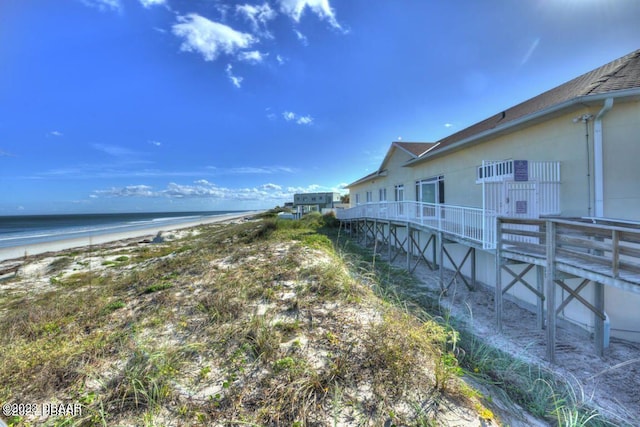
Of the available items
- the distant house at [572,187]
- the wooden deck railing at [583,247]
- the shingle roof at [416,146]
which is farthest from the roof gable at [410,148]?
the wooden deck railing at [583,247]

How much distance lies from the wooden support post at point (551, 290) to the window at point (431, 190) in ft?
20.7

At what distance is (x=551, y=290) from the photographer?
189 inches

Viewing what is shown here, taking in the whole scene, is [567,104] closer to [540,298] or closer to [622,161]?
[622,161]

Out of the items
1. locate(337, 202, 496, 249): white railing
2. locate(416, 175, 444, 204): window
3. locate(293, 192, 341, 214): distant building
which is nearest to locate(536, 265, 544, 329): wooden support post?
locate(337, 202, 496, 249): white railing

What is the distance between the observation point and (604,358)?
4.92 metres

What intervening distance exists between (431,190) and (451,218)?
3.99m

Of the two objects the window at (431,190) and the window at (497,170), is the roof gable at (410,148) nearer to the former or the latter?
the window at (431,190)

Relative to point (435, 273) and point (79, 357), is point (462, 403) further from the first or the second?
point (435, 273)

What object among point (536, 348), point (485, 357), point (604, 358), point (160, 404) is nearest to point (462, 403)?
point (485, 357)

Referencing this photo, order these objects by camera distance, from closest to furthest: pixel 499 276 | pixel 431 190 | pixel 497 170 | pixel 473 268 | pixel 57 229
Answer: pixel 499 276 < pixel 497 170 < pixel 473 268 < pixel 431 190 < pixel 57 229

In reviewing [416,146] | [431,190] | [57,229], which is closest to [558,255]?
[431,190]

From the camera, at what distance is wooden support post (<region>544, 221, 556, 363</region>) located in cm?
475

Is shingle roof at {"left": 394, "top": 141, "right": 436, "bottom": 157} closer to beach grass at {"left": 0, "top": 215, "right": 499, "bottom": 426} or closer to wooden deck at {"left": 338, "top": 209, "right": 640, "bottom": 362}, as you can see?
wooden deck at {"left": 338, "top": 209, "right": 640, "bottom": 362}

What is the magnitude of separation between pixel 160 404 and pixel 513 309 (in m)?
8.23
